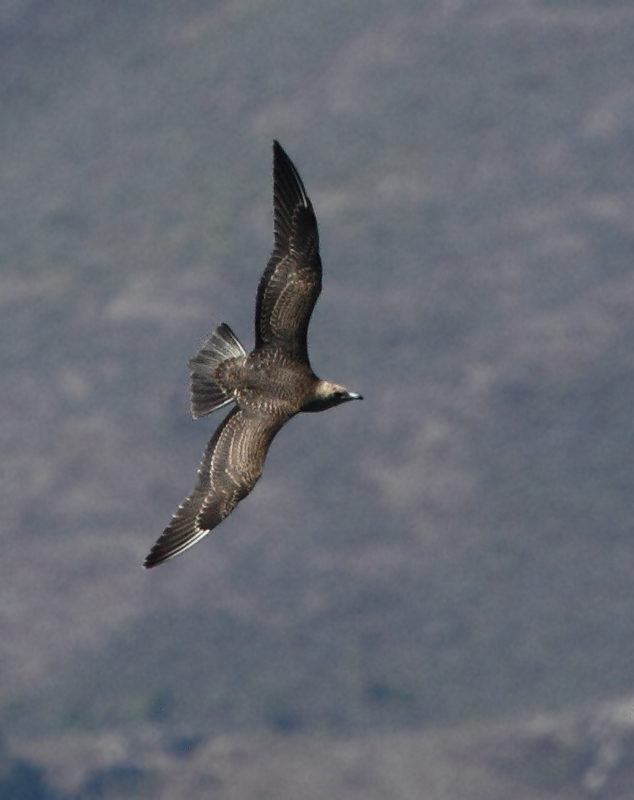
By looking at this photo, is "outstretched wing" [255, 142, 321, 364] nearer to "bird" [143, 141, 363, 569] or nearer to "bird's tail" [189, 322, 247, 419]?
"bird" [143, 141, 363, 569]

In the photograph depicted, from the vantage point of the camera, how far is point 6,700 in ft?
422

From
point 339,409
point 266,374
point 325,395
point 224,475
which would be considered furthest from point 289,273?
point 339,409

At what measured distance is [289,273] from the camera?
34.9 m

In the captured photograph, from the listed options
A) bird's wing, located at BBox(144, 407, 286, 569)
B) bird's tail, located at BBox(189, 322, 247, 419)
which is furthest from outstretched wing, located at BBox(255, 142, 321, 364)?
bird's wing, located at BBox(144, 407, 286, 569)

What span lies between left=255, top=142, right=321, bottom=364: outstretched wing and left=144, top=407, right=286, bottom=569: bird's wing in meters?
1.68

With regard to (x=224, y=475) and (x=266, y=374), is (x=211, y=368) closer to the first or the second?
(x=266, y=374)

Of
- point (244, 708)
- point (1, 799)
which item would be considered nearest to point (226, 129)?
point (244, 708)

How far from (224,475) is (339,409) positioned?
298 ft

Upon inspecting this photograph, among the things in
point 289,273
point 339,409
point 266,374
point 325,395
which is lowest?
point 325,395

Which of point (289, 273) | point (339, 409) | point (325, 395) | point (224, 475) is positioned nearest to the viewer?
point (224, 475)

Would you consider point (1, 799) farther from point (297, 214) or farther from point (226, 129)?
point (297, 214)

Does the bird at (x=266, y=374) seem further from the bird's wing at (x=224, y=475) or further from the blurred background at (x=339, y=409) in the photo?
the blurred background at (x=339, y=409)

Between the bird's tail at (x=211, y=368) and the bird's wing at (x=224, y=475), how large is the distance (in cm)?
65

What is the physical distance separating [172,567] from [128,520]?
11.8 meters
